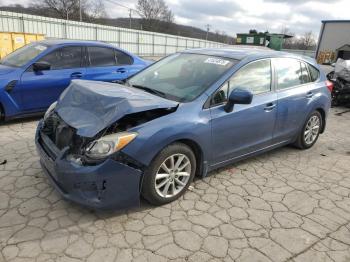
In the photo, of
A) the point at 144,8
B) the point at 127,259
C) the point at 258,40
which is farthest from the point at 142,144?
the point at 144,8

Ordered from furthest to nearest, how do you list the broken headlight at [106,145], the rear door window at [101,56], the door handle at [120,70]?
the door handle at [120,70] < the rear door window at [101,56] < the broken headlight at [106,145]

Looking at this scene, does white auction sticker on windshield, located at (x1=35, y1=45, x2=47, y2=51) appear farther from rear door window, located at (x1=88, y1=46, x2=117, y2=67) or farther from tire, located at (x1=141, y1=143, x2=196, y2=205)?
tire, located at (x1=141, y1=143, x2=196, y2=205)

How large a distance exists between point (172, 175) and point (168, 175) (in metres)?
0.06

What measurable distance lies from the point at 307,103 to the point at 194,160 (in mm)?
2405

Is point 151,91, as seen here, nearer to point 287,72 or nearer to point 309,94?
point 287,72

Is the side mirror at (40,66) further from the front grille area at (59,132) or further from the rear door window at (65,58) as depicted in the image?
→ the front grille area at (59,132)

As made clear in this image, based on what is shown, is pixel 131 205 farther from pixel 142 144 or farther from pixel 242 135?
pixel 242 135

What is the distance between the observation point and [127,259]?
2621 millimetres

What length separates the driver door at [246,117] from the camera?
368cm

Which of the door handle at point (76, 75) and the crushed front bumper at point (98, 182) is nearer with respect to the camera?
the crushed front bumper at point (98, 182)

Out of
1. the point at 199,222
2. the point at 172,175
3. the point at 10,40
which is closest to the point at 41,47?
the point at 172,175

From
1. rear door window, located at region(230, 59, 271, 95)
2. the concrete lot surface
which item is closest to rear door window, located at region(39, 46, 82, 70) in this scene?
the concrete lot surface

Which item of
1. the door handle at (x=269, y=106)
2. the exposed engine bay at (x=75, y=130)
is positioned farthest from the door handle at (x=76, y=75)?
the door handle at (x=269, y=106)

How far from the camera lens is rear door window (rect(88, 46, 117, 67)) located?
6.64 m
